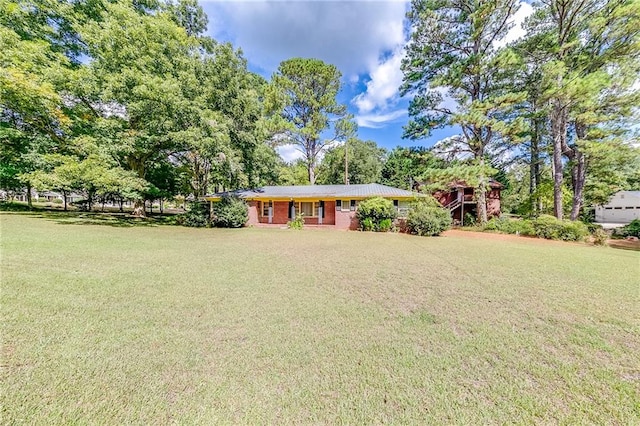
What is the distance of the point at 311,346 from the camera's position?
3.09 meters

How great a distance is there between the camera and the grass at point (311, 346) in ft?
7.05

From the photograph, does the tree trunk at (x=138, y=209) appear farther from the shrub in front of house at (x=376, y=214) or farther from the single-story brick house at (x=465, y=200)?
the single-story brick house at (x=465, y=200)

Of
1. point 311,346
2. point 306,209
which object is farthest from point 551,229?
A: point 311,346

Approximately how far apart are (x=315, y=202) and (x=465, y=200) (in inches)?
550

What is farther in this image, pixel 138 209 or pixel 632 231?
pixel 138 209

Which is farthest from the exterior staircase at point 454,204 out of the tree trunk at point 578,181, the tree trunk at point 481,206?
the tree trunk at point 578,181

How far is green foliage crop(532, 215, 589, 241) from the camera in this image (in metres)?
13.2

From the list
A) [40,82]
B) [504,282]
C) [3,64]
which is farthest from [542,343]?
[3,64]

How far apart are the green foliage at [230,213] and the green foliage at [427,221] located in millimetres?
11611

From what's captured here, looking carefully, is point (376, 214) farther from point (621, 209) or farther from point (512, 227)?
point (621, 209)

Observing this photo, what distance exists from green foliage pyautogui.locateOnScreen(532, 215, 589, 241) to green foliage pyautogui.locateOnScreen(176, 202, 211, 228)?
2136 centimetres

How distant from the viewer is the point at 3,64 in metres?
13.7

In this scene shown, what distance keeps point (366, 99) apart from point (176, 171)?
19082 millimetres

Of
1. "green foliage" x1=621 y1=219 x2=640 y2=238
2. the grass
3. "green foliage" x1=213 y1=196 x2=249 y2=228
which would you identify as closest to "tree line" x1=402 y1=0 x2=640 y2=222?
"green foliage" x1=621 y1=219 x2=640 y2=238
